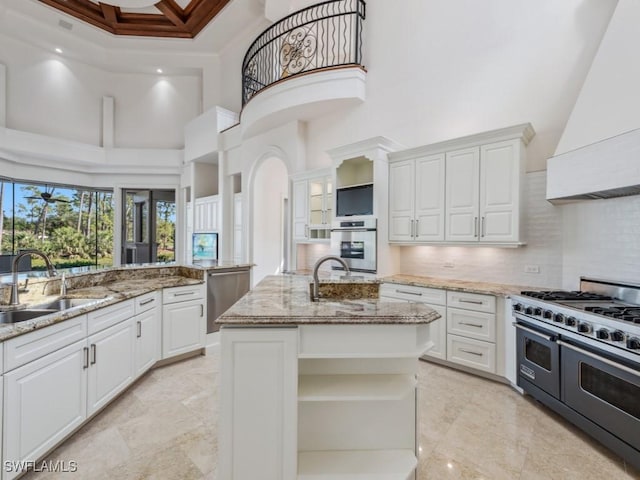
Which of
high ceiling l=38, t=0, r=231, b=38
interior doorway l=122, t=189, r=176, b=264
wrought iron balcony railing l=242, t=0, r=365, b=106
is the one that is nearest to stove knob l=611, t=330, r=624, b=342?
wrought iron balcony railing l=242, t=0, r=365, b=106

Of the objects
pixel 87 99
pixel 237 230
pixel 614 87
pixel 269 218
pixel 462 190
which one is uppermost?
pixel 87 99

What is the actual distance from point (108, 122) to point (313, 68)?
6.27 meters

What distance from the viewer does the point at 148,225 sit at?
8688 mm

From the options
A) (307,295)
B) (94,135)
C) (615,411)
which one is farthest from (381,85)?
(94,135)

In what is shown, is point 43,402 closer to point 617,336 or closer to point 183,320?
point 183,320

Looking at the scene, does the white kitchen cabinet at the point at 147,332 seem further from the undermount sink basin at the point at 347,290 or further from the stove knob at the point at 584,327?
the stove knob at the point at 584,327

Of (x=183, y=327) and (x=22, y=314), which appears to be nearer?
(x=22, y=314)

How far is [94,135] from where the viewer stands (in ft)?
26.8

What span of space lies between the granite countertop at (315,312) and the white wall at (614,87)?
2.24 m

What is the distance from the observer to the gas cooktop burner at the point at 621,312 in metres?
2.07

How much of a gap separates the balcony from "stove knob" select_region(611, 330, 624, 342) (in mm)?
4379

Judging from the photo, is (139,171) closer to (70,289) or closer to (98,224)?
(98,224)

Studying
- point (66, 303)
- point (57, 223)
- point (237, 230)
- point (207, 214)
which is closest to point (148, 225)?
point (57, 223)

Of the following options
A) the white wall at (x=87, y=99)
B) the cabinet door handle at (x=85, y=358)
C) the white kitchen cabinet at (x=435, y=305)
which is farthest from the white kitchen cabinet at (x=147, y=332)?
the white wall at (x=87, y=99)
